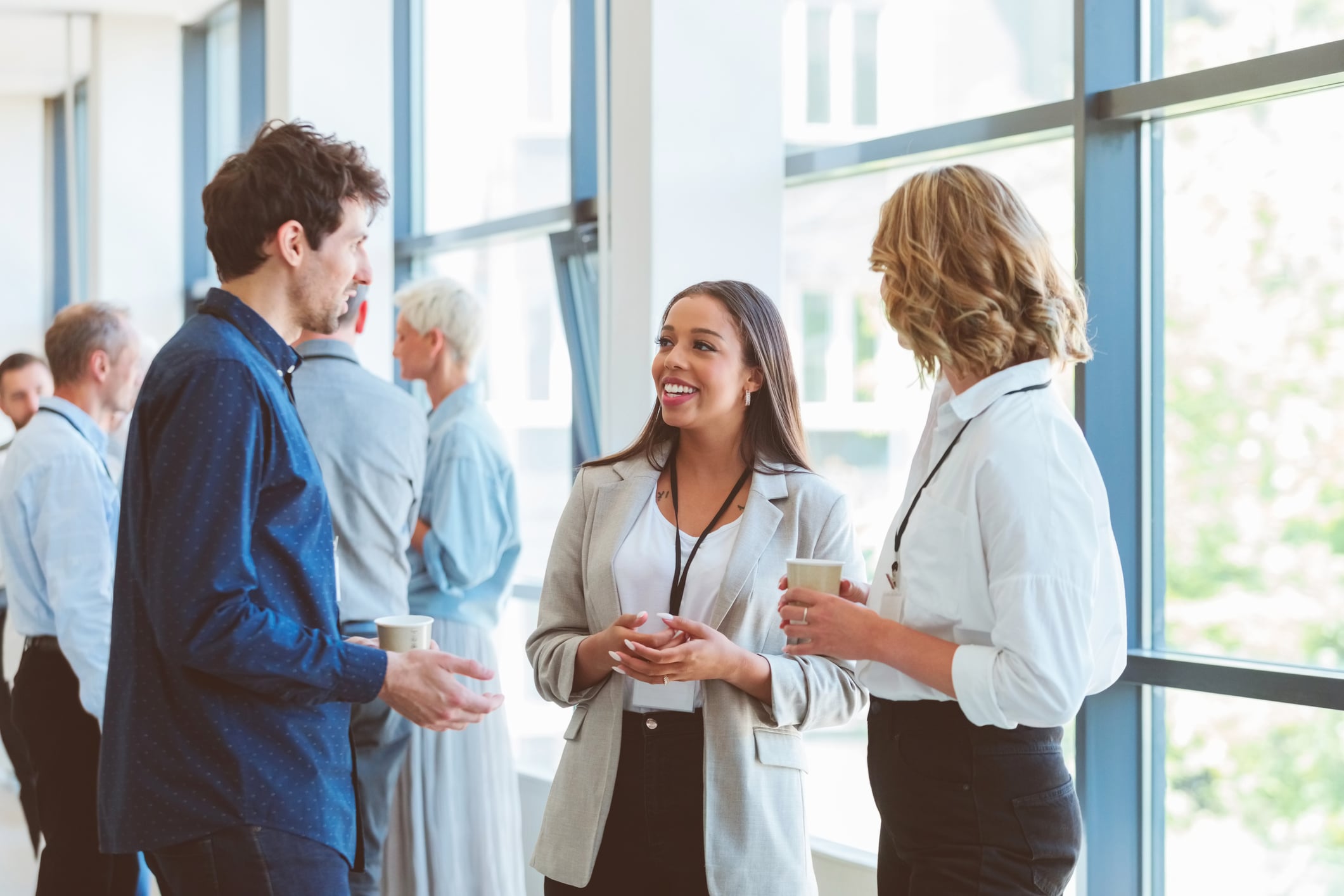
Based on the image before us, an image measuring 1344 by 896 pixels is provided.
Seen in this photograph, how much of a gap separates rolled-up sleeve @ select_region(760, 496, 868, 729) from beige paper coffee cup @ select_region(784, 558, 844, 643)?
28 cm

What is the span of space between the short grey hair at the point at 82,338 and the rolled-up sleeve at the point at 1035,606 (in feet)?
9.08

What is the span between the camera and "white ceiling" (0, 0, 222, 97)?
6.74 meters

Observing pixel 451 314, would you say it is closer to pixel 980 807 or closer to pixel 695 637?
pixel 695 637

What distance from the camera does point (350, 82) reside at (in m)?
5.19

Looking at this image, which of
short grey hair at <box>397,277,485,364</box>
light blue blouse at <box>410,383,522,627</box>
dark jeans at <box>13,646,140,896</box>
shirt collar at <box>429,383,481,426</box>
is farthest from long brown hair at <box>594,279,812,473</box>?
dark jeans at <box>13,646,140,896</box>

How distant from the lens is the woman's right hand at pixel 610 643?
1918 mm

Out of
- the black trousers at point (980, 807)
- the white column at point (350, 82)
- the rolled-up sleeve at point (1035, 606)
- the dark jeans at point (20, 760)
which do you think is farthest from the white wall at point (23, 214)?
the rolled-up sleeve at point (1035, 606)

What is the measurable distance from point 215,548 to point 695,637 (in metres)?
0.76

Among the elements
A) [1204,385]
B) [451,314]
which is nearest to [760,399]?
[1204,385]

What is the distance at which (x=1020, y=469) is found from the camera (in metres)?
1.54

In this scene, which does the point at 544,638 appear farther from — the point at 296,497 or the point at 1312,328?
the point at 1312,328

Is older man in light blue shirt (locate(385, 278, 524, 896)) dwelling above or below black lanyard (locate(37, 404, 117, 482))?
below

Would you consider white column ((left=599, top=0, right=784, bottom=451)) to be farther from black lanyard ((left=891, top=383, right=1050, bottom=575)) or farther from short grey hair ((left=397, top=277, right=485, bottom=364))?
black lanyard ((left=891, top=383, right=1050, bottom=575))

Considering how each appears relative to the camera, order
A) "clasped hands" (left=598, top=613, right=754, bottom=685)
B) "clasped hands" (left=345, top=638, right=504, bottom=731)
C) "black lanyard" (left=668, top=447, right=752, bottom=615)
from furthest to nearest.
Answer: "black lanyard" (left=668, top=447, right=752, bottom=615)
"clasped hands" (left=598, top=613, right=754, bottom=685)
"clasped hands" (left=345, top=638, right=504, bottom=731)
